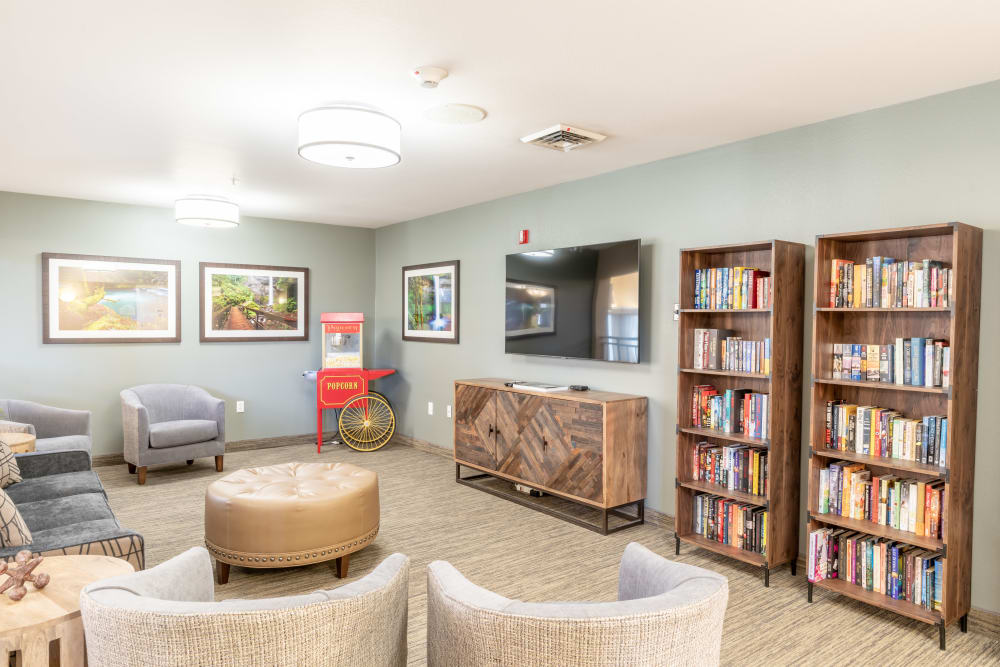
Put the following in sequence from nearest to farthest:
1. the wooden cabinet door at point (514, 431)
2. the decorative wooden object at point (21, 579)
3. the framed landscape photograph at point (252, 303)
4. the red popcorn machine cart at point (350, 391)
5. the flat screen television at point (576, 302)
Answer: the decorative wooden object at point (21, 579) → the flat screen television at point (576, 302) → the wooden cabinet door at point (514, 431) → the framed landscape photograph at point (252, 303) → the red popcorn machine cart at point (350, 391)

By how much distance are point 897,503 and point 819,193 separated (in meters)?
1.62

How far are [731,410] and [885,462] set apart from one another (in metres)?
0.86

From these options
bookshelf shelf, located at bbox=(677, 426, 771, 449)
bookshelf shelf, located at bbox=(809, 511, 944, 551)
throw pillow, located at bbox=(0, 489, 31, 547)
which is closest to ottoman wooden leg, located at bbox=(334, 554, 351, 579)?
throw pillow, located at bbox=(0, 489, 31, 547)

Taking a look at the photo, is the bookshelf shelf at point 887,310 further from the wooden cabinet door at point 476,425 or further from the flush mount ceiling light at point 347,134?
the wooden cabinet door at point 476,425

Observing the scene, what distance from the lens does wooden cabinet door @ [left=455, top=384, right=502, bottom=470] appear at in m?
4.95

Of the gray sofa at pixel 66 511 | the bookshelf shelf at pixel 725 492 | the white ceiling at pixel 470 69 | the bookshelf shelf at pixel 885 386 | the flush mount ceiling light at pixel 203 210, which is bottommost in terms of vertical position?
the bookshelf shelf at pixel 725 492

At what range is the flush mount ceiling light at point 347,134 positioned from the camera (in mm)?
2953

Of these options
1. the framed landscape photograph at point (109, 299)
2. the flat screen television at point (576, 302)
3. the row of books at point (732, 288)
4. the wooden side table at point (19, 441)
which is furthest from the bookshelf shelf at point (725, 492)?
the framed landscape photograph at point (109, 299)

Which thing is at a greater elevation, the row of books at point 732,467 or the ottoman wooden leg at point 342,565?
the row of books at point 732,467

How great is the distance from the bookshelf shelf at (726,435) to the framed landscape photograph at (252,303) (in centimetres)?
466

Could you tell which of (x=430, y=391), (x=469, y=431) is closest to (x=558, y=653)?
(x=469, y=431)

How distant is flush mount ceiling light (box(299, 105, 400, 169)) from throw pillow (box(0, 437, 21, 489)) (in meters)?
2.32

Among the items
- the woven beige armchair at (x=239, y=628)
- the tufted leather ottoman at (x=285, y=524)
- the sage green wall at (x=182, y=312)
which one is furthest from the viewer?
the sage green wall at (x=182, y=312)

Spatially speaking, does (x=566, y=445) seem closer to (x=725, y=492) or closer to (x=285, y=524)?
(x=725, y=492)
